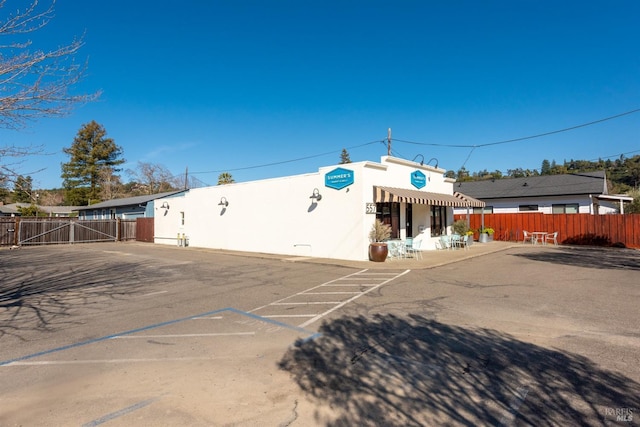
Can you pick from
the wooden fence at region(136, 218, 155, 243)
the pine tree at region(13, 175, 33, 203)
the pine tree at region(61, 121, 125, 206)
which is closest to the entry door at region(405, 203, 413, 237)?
the pine tree at region(13, 175, 33, 203)

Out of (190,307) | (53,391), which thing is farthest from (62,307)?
(53,391)

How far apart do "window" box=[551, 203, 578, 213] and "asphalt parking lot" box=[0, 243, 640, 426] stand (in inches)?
735

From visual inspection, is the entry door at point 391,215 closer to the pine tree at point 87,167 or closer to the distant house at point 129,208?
the distant house at point 129,208

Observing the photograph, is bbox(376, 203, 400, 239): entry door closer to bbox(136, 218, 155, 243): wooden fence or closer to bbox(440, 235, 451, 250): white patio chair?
bbox(440, 235, 451, 250): white patio chair

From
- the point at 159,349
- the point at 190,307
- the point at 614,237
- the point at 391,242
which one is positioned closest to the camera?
the point at 159,349

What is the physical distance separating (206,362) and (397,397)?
2384 millimetres

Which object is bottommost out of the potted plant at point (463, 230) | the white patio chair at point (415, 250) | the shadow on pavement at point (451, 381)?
the shadow on pavement at point (451, 381)

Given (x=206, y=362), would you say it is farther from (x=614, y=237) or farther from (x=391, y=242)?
(x=614, y=237)

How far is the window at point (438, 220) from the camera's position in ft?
66.1

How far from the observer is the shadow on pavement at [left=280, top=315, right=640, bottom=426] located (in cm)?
316

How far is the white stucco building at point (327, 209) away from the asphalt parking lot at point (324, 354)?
5.80m

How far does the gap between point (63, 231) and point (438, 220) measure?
27.5m

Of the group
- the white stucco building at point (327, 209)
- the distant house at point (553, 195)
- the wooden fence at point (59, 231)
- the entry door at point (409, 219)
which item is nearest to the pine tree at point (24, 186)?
the white stucco building at point (327, 209)

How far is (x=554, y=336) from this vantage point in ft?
17.3
